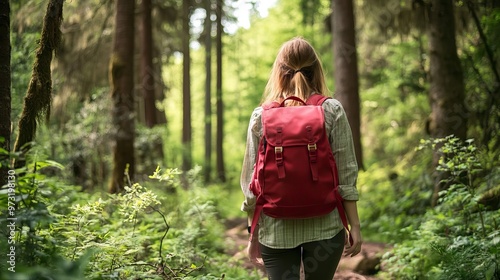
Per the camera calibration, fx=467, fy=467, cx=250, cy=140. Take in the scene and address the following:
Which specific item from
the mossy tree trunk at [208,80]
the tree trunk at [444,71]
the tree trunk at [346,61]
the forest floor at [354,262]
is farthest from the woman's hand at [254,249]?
the mossy tree trunk at [208,80]

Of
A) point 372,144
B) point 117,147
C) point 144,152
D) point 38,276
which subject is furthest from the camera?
point 372,144

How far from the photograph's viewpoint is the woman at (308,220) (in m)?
2.78

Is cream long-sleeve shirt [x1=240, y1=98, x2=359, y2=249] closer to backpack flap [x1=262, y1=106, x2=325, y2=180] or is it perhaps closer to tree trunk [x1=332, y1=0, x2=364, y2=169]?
backpack flap [x1=262, y1=106, x2=325, y2=180]

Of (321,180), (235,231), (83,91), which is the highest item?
(83,91)

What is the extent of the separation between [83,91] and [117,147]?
436cm

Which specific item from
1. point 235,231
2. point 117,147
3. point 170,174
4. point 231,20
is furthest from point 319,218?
point 231,20

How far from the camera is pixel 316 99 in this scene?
2908mm

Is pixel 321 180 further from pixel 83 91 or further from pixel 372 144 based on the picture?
pixel 372 144

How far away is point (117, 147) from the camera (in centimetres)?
819

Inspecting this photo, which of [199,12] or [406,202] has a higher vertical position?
[199,12]

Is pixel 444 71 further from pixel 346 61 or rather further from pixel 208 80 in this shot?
pixel 208 80

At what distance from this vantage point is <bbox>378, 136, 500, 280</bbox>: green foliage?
412cm

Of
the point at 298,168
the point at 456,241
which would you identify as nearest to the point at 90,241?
the point at 298,168

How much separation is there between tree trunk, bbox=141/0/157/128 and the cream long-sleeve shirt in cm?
1002
